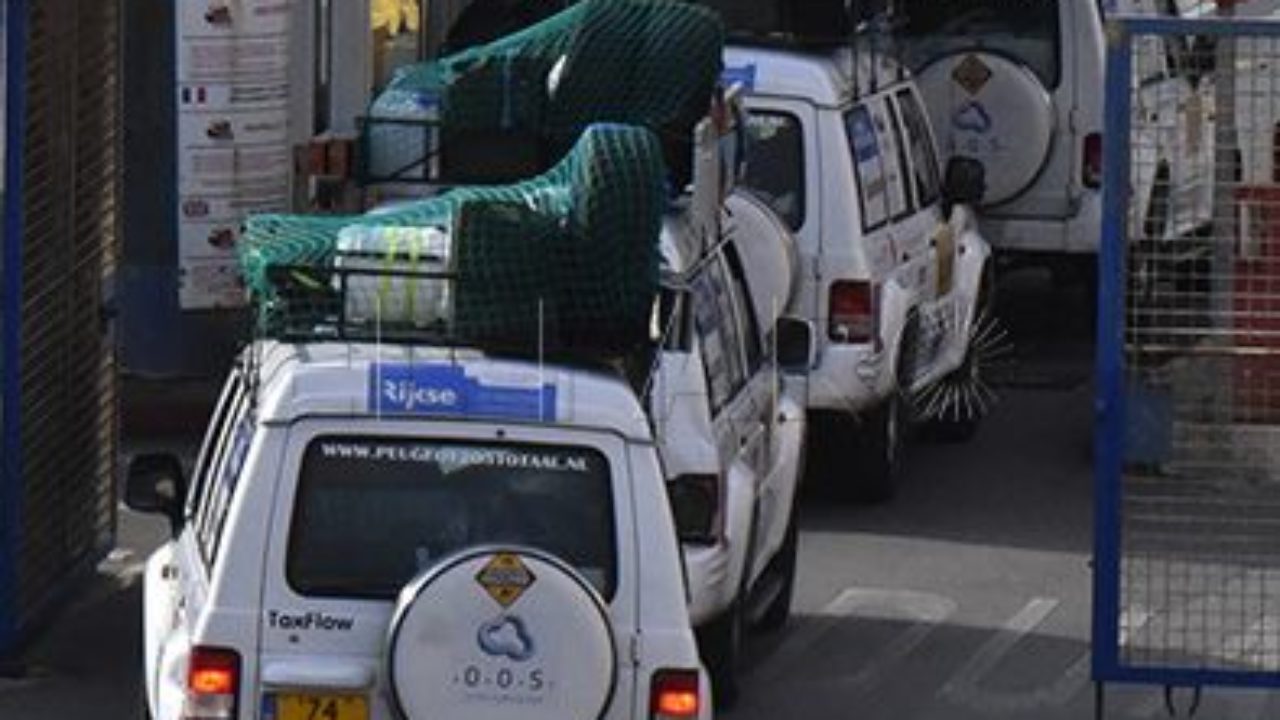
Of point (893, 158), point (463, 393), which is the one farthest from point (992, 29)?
point (463, 393)

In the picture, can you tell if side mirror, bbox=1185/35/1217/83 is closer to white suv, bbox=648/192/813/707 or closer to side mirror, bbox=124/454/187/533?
white suv, bbox=648/192/813/707

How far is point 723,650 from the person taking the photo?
1236cm

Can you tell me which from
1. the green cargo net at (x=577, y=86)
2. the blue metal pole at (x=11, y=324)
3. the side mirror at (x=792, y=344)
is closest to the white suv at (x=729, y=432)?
the side mirror at (x=792, y=344)

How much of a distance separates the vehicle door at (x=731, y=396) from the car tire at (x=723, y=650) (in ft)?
0.80

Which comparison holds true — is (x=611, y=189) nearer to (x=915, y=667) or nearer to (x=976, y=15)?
(x=915, y=667)

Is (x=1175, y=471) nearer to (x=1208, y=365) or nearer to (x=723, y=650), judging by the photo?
(x=1208, y=365)

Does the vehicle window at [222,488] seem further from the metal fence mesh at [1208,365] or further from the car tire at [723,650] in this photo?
the metal fence mesh at [1208,365]

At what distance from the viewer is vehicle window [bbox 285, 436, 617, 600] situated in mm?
9172

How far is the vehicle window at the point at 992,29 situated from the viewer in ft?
66.8

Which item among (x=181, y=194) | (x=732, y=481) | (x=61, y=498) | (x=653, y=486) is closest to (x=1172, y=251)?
(x=732, y=481)

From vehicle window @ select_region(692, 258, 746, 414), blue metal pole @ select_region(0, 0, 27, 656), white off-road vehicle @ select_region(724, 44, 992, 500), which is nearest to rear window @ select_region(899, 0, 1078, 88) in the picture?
white off-road vehicle @ select_region(724, 44, 992, 500)

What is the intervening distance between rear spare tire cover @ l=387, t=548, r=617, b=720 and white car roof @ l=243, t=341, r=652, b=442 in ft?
1.56

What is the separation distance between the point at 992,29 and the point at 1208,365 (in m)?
9.58

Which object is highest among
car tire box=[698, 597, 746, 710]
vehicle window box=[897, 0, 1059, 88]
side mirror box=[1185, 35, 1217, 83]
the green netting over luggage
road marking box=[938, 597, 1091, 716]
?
vehicle window box=[897, 0, 1059, 88]
